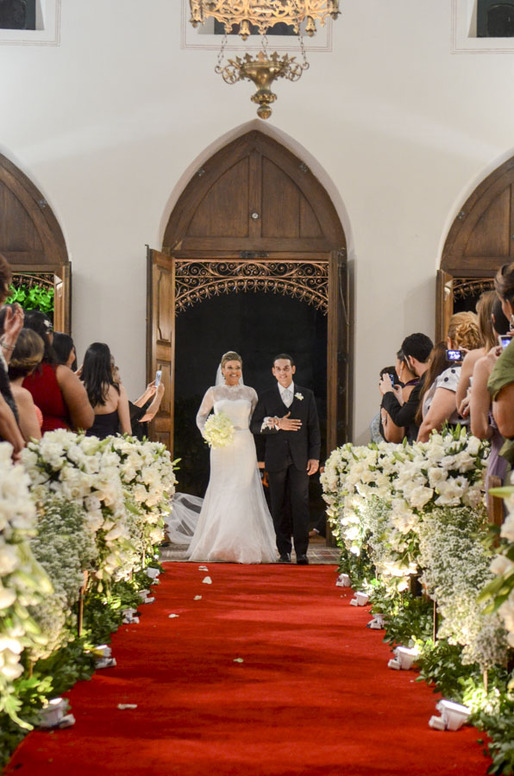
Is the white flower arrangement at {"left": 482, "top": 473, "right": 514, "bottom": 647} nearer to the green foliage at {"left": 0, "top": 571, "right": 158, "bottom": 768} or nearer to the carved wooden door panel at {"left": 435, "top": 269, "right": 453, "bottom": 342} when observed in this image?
the green foliage at {"left": 0, "top": 571, "right": 158, "bottom": 768}

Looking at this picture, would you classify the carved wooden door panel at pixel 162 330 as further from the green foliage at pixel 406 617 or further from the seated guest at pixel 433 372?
the green foliage at pixel 406 617

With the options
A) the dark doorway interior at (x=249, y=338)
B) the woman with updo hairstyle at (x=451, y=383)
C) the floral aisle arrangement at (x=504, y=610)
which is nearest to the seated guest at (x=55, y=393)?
the woman with updo hairstyle at (x=451, y=383)

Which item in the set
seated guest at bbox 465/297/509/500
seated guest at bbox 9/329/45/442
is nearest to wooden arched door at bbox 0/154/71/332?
seated guest at bbox 9/329/45/442

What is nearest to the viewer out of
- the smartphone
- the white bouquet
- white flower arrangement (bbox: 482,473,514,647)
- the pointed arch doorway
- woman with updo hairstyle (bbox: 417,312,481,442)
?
white flower arrangement (bbox: 482,473,514,647)

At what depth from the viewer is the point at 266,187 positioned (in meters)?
11.9

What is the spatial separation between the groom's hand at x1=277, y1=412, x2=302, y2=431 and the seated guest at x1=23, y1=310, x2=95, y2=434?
4348mm

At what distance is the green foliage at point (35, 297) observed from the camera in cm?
1191

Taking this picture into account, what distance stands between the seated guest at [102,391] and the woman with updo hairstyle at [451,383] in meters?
2.53

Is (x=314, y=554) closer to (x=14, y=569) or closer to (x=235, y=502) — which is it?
(x=235, y=502)

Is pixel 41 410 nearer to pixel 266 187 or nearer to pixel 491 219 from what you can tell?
pixel 266 187

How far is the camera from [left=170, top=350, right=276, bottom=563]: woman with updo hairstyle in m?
10.4

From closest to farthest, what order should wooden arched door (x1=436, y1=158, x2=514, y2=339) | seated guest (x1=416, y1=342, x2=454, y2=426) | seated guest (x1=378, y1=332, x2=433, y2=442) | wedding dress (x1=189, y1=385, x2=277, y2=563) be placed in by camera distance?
seated guest (x1=416, y1=342, x2=454, y2=426)
seated guest (x1=378, y1=332, x2=433, y2=442)
wedding dress (x1=189, y1=385, x2=277, y2=563)
wooden arched door (x1=436, y1=158, x2=514, y2=339)

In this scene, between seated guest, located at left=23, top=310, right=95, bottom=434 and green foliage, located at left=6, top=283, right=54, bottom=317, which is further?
green foliage, located at left=6, top=283, right=54, bottom=317

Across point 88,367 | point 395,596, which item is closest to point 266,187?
point 88,367
